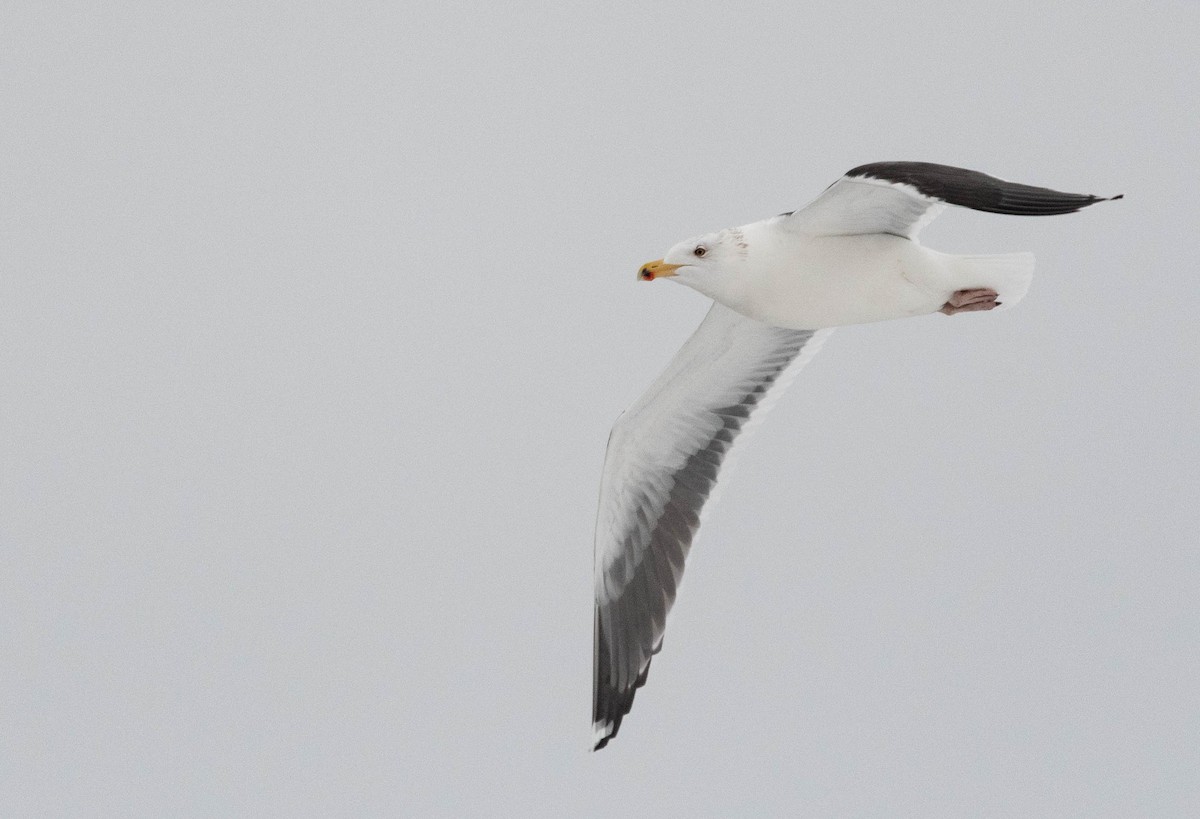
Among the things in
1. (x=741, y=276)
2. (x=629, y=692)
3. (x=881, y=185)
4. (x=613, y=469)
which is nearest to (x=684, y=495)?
(x=613, y=469)

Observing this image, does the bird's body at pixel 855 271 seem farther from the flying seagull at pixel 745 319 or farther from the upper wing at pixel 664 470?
the upper wing at pixel 664 470

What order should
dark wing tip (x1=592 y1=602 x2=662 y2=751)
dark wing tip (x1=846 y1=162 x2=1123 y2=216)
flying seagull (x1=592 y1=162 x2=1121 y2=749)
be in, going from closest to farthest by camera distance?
dark wing tip (x1=846 y1=162 x2=1123 y2=216), flying seagull (x1=592 y1=162 x2=1121 y2=749), dark wing tip (x1=592 y1=602 x2=662 y2=751)

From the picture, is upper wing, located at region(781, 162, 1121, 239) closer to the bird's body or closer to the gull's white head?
the bird's body

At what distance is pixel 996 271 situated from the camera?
6.37 m

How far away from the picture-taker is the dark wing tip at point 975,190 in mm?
5117

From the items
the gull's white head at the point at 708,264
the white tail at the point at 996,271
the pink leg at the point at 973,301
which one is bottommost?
the pink leg at the point at 973,301

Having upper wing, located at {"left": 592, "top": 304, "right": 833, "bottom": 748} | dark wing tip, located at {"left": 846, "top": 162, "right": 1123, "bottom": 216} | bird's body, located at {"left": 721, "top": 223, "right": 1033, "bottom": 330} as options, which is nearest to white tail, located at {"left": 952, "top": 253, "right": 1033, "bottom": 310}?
bird's body, located at {"left": 721, "top": 223, "right": 1033, "bottom": 330}

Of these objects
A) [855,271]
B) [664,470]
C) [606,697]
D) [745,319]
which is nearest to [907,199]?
[855,271]

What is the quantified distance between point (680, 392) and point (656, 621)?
1118 mm

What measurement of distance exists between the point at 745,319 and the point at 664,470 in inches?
33.9

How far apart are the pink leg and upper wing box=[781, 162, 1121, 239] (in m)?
0.34

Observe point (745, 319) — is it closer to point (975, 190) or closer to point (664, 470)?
point (664, 470)

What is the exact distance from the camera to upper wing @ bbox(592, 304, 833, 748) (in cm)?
726

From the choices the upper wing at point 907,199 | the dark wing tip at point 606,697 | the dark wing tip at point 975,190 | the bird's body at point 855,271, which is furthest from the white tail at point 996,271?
the dark wing tip at point 606,697
